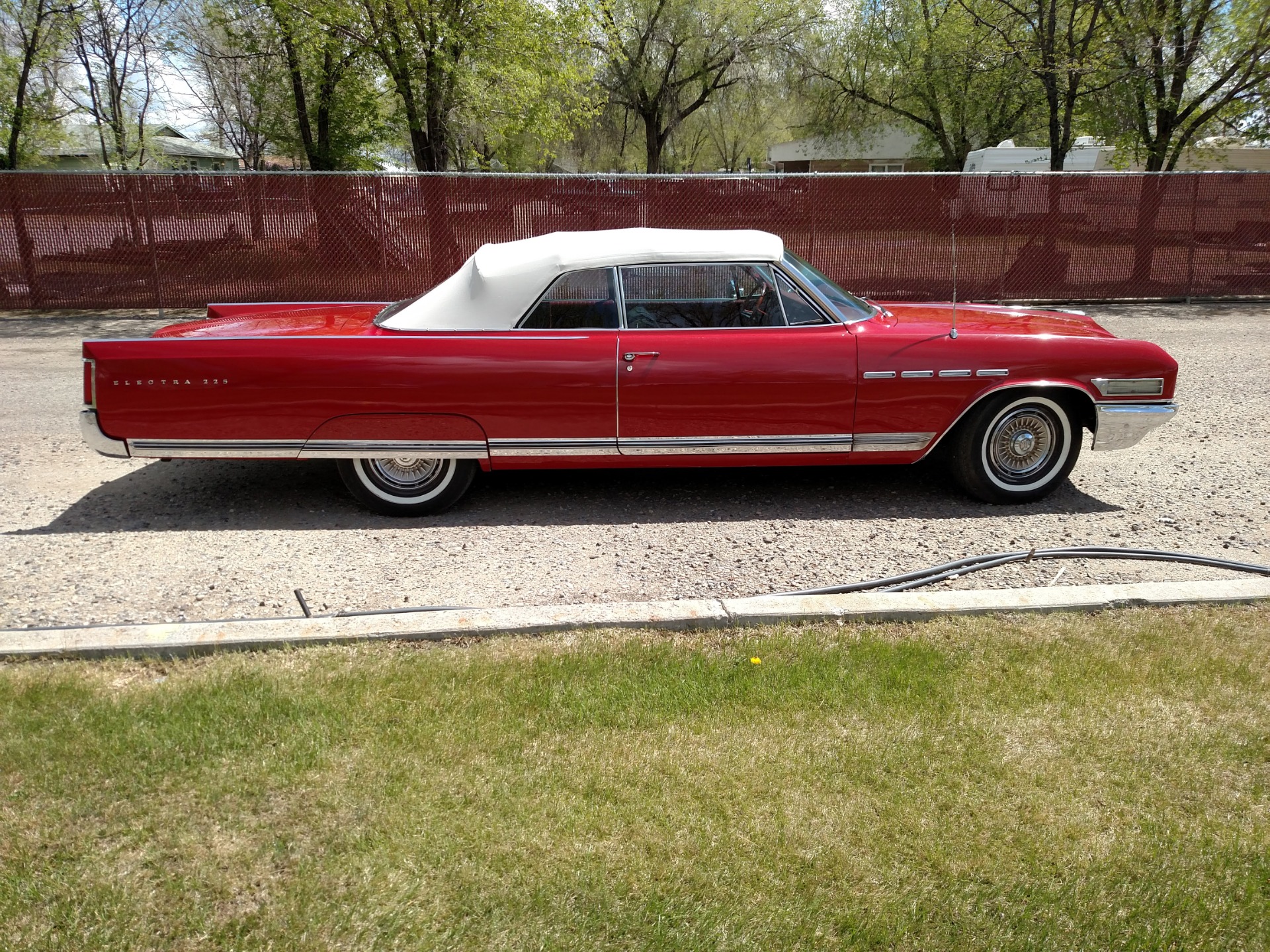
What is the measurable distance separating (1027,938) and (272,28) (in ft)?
56.0

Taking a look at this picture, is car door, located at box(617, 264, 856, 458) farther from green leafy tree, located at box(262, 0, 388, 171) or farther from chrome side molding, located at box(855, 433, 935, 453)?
green leafy tree, located at box(262, 0, 388, 171)

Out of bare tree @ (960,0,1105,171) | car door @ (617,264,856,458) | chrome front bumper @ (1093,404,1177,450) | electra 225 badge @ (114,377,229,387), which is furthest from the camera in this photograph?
bare tree @ (960,0,1105,171)

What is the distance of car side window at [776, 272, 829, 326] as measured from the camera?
17.0 feet

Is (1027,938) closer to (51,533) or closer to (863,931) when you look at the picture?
(863,931)

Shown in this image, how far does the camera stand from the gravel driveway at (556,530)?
428 cm

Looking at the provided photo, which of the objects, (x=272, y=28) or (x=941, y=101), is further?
(x=941, y=101)

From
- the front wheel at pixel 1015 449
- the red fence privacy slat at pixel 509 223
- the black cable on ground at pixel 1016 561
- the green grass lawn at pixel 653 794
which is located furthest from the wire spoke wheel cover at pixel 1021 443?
the red fence privacy slat at pixel 509 223

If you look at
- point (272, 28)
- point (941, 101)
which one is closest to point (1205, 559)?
point (272, 28)

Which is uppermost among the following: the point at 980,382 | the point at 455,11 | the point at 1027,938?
the point at 455,11

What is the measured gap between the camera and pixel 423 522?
203 inches

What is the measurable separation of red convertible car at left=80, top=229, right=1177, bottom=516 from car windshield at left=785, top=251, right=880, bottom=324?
0.09ft

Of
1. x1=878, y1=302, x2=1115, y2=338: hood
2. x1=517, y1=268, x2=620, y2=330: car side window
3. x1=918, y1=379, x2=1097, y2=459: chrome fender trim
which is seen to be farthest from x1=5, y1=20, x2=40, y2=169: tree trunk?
x1=918, y1=379, x2=1097, y2=459: chrome fender trim

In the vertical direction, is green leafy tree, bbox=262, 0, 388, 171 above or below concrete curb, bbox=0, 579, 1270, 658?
above

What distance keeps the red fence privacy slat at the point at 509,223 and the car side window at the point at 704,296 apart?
7330 millimetres
